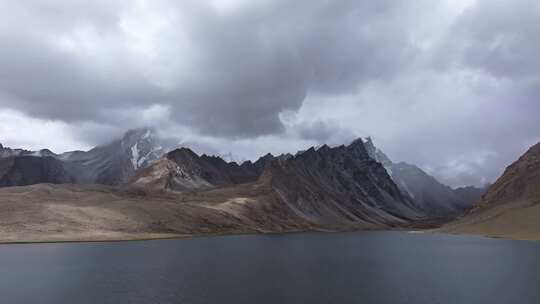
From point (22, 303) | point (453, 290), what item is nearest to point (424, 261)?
point (453, 290)

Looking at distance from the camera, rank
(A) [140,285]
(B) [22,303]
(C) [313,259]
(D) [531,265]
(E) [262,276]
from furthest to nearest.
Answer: (C) [313,259]
(D) [531,265]
(E) [262,276]
(A) [140,285]
(B) [22,303]

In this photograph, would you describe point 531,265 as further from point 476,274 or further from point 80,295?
point 80,295

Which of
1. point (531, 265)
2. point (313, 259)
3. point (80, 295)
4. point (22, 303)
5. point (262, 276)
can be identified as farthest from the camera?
point (313, 259)

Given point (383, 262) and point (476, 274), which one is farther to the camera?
point (383, 262)

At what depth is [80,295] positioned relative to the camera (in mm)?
70438

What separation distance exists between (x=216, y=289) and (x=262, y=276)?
642 inches

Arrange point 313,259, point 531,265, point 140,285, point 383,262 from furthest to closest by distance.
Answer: point 313,259, point 383,262, point 531,265, point 140,285

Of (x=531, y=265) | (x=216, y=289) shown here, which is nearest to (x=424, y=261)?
(x=531, y=265)

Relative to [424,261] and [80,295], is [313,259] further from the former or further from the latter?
[80,295]

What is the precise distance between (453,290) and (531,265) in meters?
40.8

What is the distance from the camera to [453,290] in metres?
74.2

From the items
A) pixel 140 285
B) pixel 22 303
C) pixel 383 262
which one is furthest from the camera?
pixel 383 262

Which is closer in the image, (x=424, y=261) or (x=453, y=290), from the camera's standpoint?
(x=453, y=290)

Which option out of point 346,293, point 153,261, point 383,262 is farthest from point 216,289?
point 383,262
